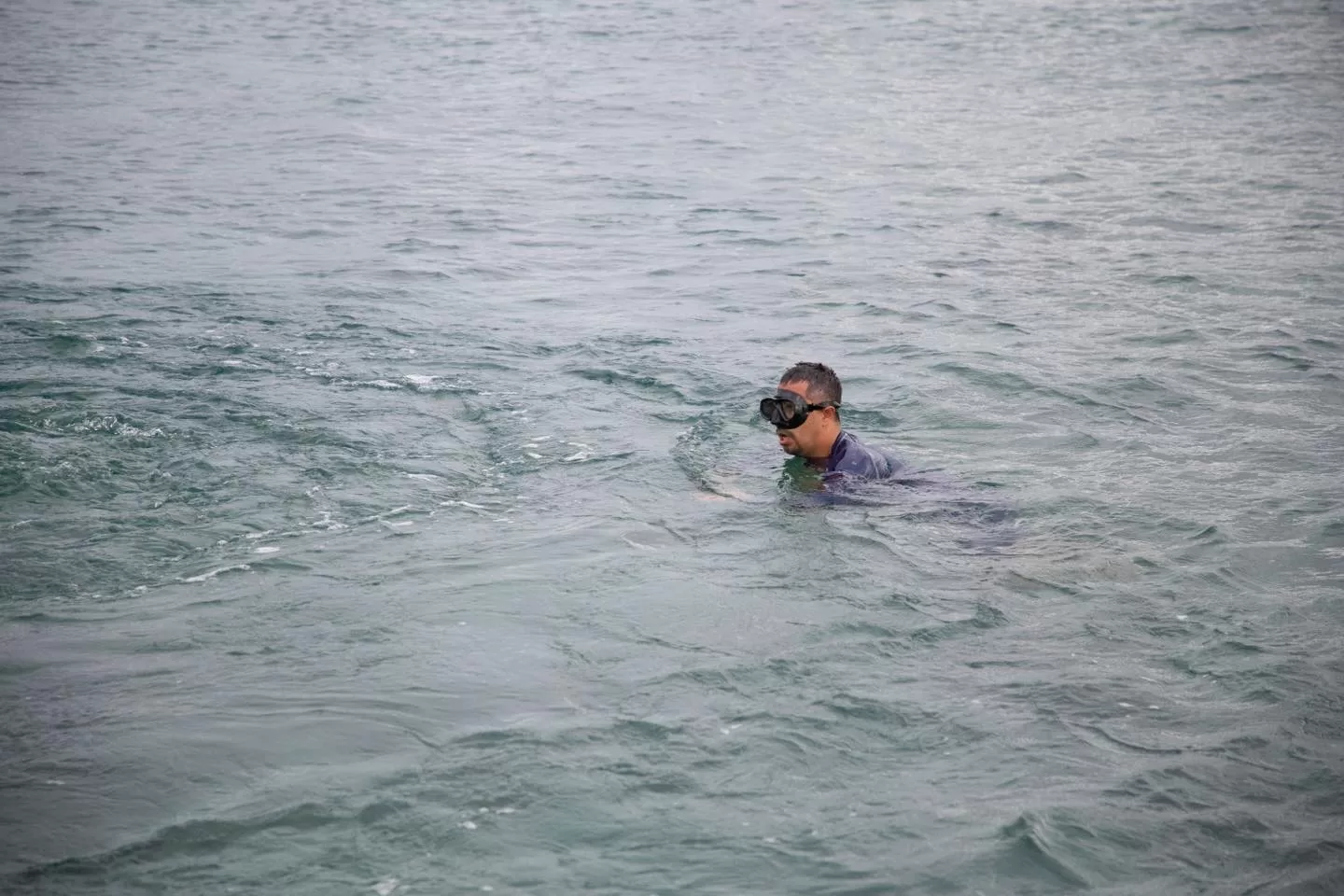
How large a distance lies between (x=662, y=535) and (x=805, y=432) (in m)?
1.11

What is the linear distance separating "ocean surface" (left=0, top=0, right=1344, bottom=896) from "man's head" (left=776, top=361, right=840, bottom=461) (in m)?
0.42

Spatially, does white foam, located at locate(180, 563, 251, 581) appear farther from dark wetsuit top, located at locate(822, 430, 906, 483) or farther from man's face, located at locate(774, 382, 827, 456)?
dark wetsuit top, located at locate(822, 430, 906, 483)

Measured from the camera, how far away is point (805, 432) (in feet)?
27.5

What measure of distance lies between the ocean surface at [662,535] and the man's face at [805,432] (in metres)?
0.41

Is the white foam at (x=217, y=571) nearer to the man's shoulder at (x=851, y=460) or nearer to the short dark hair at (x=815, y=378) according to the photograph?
the short dark hair at (x=815, y=378)

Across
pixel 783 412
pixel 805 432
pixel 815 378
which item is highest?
pixel 815 378

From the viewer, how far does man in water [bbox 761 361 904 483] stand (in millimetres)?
8266

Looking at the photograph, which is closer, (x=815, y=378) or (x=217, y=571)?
(x=217, y=571)

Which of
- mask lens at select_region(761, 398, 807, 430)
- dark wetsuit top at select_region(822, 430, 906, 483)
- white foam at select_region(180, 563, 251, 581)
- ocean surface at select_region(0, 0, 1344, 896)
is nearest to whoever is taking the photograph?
ocean surface at select_region(0, 0, 1344, 896)

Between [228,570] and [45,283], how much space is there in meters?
7.46

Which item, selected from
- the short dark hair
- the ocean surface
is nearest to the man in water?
the short dark hair

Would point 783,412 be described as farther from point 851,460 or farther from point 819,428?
point 851,460

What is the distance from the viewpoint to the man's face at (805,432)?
829 cm

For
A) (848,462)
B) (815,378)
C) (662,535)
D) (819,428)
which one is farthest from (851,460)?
(662,535)
